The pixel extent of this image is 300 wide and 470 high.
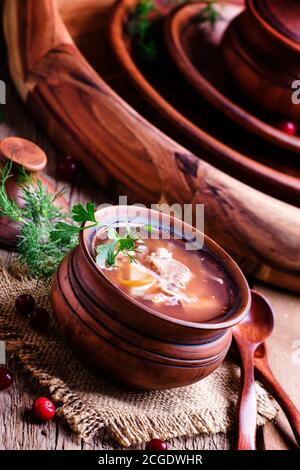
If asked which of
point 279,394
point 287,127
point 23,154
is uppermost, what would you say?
point 23,154

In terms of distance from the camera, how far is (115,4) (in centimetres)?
243

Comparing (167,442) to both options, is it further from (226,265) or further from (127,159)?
(127,159)

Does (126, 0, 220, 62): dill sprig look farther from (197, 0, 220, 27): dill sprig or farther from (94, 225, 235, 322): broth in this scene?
(94, 225, 235, 322): broth

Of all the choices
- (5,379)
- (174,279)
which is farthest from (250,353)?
(5,379)

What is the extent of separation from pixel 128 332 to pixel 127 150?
2.31 feet

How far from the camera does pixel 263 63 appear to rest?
2.12 meters

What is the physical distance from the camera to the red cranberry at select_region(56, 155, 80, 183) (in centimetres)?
195

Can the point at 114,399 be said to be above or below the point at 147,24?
below

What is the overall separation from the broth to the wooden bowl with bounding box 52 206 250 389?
0.10 feet

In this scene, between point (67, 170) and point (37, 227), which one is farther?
point (67, 170)

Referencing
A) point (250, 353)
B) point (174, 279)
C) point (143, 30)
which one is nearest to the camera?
point (174, 279)

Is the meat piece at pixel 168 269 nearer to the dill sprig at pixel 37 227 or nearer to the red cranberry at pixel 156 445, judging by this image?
the dill sprig at pixel 37 227

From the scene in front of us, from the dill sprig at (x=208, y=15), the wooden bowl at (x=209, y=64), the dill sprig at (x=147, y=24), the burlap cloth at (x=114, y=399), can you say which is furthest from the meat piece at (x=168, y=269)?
the dill sprig at (x=208, y=15)

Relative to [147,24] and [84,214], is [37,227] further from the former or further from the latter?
[147,24]
